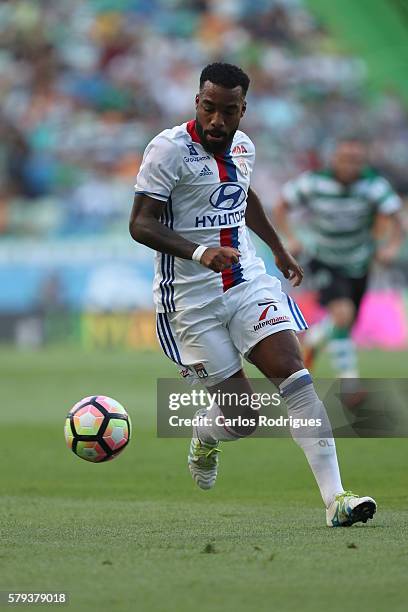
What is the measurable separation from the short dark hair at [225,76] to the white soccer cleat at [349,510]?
2.03 metres

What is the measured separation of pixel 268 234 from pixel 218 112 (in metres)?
1.11

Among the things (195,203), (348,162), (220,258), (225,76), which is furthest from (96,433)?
(348,162)

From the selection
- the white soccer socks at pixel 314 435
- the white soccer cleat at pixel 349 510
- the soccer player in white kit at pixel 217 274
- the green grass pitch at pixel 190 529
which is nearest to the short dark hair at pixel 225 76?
the soccer player in white kit at pixel 217 274

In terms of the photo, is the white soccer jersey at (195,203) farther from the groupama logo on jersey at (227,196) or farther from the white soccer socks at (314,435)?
the white soccer socks at (314,435)

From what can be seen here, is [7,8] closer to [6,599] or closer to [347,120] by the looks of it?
[347,120]

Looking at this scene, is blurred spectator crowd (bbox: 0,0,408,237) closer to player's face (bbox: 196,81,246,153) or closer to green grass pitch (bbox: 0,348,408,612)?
green grass pitch (bbox: 0,348,408,612)

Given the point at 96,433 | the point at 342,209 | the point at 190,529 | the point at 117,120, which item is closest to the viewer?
the point at 190,529

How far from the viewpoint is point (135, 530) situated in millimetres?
5641

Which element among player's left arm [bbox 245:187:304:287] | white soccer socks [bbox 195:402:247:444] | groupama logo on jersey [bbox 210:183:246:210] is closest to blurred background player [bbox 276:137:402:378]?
player's left arm [bbox 245:187:304:287]

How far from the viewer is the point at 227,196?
243 inches

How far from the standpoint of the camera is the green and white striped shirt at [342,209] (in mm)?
11898

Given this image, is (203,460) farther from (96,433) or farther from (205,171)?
(205,171)

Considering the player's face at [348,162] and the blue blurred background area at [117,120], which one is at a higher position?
the blue blurred background area at [117,120]

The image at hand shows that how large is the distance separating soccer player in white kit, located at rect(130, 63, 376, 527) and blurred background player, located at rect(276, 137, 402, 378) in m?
5.50
